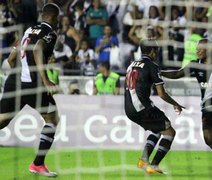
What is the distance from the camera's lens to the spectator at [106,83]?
1158cm

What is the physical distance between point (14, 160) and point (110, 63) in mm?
2646

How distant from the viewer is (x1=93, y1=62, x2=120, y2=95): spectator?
11.6 m

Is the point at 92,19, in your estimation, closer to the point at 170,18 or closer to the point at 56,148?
the point at 170,18

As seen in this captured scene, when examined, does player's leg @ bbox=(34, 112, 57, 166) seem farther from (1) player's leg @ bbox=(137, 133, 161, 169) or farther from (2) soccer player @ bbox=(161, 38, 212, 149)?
(2) soccer player @ bbox=(161, 38, 212, 149)

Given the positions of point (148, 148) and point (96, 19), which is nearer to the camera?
point (148, 148)

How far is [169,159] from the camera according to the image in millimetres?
10461

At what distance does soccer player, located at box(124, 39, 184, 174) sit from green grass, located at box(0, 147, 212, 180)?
0.84 ft

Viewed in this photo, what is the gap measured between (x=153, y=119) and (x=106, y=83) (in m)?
2.88

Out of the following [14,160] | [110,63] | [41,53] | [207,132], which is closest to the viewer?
[41,53]

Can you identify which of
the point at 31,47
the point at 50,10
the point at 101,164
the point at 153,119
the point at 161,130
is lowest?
the point at 101,164

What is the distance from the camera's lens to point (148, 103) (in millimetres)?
9039

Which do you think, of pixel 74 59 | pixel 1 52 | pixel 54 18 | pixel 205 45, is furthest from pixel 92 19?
pixel 54 18

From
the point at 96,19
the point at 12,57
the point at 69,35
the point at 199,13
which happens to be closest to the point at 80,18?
the point at 96,19

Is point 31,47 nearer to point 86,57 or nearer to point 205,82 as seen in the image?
point 205,82
